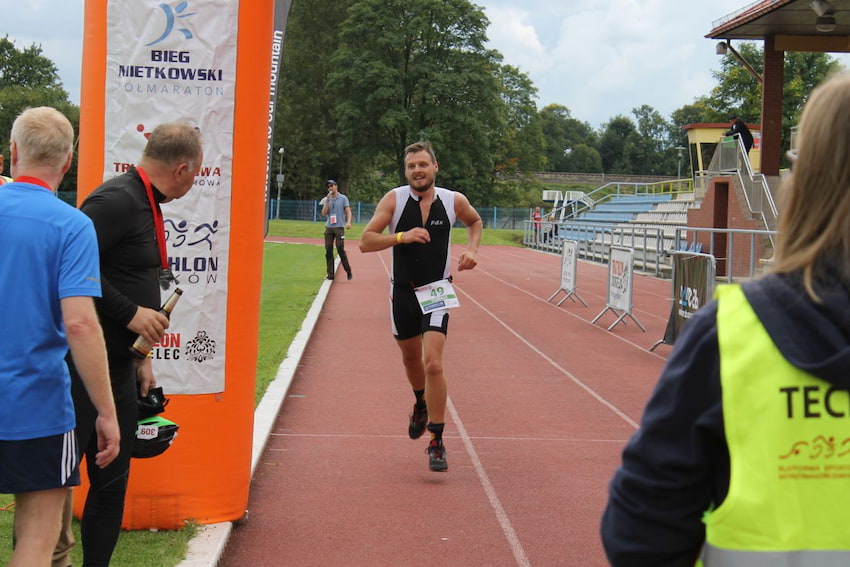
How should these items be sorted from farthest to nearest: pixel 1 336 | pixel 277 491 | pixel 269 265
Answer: pixel 269 265 < pixel 277 491 < pixel 1 336

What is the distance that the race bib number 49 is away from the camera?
267 inches

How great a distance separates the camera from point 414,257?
6922 mm

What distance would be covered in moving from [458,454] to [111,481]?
3.72 m

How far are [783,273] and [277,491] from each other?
497 centimetres

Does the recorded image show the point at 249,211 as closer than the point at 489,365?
Yes

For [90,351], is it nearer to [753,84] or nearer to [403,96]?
[403,96]

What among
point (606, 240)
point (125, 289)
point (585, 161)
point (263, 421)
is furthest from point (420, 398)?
point (585, 161)

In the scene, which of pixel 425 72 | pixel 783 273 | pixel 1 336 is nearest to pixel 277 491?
pixel 1 336

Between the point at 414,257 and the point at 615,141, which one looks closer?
the point at 414,257

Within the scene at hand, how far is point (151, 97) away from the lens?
504cm

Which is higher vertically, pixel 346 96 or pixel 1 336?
pixel 346 96

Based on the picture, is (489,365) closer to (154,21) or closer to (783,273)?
(154,21)

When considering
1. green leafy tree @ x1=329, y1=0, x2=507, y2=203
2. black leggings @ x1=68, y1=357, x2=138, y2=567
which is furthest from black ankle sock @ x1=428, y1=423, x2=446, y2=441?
green leafy tree @ x1=329, y1=0, x2=507, y2=203

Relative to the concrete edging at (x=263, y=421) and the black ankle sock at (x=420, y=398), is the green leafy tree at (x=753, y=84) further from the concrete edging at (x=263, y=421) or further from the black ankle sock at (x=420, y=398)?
the black ankle sock at (x=420, y=398)
